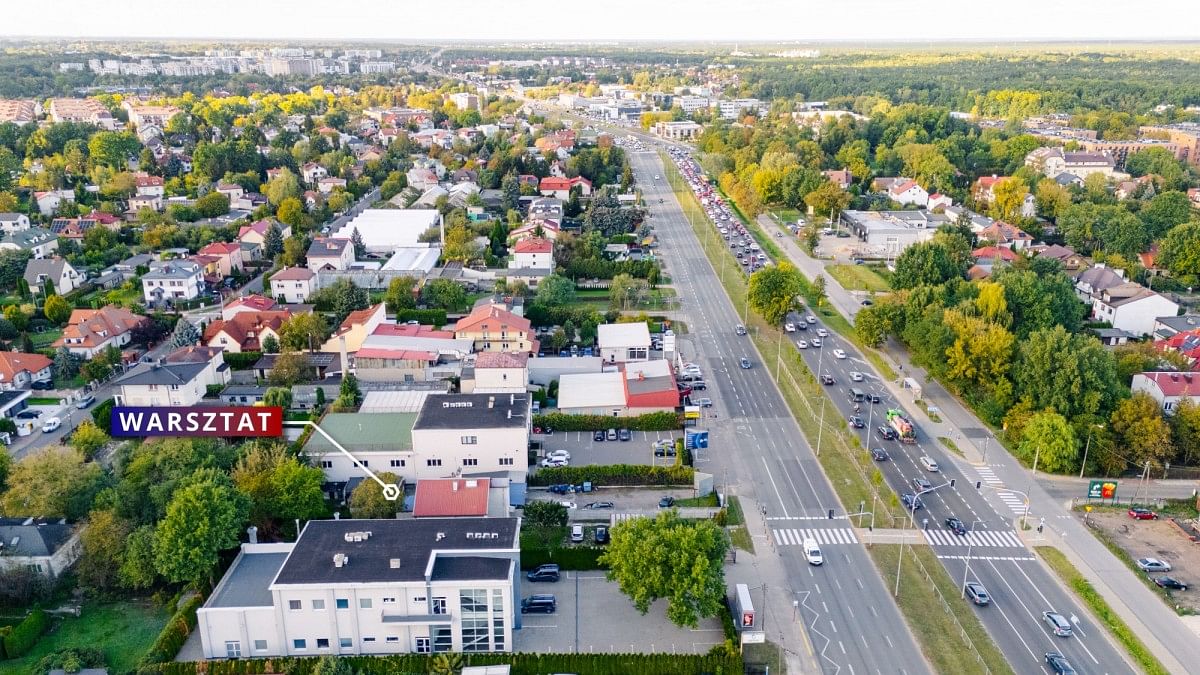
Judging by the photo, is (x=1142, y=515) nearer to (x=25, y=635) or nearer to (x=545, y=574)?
(x=545, y=574)

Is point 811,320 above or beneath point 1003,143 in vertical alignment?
beneath

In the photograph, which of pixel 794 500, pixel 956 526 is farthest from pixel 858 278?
pixel 956 526

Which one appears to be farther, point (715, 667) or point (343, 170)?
point (343, 170)

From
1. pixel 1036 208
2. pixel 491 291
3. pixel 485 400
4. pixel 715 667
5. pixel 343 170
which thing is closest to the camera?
pixel 715 667

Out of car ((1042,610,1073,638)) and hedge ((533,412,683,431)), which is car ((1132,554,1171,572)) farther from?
hedge ((533,412,683,431))

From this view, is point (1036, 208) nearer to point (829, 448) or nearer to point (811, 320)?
point (811, 320)

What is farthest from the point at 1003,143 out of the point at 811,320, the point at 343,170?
the point at 343,170
